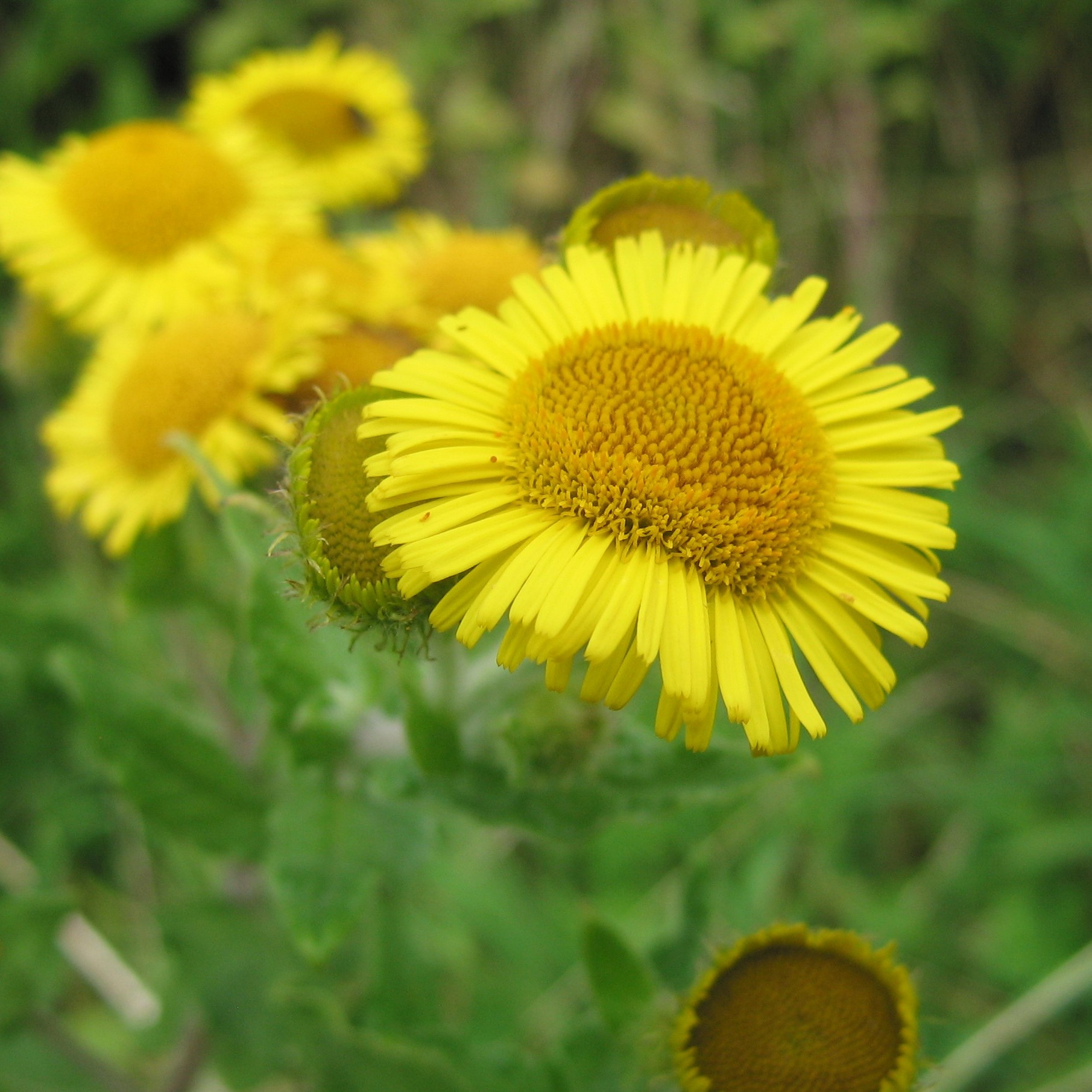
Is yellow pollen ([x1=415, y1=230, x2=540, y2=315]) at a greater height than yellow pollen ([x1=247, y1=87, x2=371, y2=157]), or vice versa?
yellow pollen ([x1=247, y1=87, x2=371, y2=157])

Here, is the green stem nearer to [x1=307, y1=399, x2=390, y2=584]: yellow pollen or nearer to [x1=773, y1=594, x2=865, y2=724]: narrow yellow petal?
[x1=773, y1=594, x2=865, y2=724]: narrow yellow petal

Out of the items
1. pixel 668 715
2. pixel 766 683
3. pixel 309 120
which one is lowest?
pixel 668 715

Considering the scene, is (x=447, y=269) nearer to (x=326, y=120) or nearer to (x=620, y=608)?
(x=326, y=120)

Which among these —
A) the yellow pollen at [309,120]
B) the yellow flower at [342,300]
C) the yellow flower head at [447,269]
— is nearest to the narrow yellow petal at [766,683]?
the yellow flower at [342,300]

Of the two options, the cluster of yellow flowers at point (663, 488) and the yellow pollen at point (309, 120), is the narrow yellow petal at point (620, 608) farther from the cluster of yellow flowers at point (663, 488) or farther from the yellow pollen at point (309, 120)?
the yellow pollen at point (309, 120)

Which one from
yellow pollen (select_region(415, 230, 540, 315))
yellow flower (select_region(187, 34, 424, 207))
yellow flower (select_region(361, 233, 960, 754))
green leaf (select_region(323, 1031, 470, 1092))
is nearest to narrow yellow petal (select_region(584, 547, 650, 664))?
yellow flower (select_region(361, 233, 960, 754))

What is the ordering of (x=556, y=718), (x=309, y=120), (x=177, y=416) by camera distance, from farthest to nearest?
(x=309, y=120) < (x=177, y=416) < (x=556, y=718)

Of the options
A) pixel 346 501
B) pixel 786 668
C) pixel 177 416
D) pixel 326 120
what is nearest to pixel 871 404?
pixel 786 668
